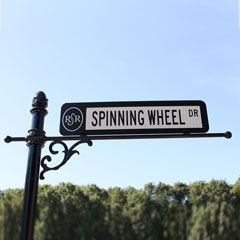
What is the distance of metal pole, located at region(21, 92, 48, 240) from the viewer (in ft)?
10.8

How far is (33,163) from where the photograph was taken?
3.74 metres

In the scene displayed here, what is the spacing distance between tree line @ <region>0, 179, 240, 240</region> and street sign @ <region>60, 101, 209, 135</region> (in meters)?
0.76

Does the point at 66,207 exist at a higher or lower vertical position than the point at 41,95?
lower

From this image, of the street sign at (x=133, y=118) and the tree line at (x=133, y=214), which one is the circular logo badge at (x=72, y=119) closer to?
the street sign at (x=133, y=118)

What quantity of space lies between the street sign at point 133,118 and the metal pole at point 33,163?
285mm

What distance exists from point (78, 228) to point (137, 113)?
1.60 meters

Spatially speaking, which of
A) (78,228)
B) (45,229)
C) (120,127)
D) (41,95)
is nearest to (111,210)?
(78,228)

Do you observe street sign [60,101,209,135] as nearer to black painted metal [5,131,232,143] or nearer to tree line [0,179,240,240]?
black painted metal [5,131,232,143]

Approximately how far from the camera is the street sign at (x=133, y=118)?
4.05m

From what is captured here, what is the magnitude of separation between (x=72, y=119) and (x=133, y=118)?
2.57 feet

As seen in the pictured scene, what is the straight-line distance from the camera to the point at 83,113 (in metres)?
4.16

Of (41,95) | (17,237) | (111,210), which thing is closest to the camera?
(17,237)

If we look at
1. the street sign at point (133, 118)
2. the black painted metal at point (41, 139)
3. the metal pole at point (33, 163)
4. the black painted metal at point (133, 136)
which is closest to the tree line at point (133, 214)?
the metal pole at point (33, 163)

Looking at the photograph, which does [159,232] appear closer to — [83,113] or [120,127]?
[120,127]
